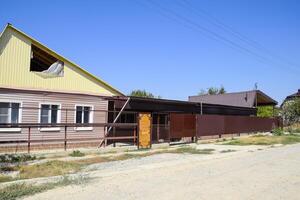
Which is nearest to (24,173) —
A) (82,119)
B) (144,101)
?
(82,119)

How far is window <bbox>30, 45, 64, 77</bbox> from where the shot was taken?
22469 millimetres

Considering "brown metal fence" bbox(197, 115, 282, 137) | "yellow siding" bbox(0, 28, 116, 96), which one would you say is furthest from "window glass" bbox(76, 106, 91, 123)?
"brown metal fence" bbox(197, 115, 282, 137)

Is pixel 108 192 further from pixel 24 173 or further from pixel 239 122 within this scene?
→ pixel 239 122

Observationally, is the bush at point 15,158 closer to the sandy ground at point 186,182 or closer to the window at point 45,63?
the sandy ground at point 186,182

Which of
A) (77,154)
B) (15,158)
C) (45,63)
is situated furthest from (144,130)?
(15,158)

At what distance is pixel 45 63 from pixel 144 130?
7260 millimetres

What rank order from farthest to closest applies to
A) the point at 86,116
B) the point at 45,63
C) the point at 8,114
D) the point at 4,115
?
the point at 45,63 → the point at 86,116 → the point at 8,114 → the point at 4,115

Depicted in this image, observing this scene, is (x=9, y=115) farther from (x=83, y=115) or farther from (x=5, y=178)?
(x=5, y=178)

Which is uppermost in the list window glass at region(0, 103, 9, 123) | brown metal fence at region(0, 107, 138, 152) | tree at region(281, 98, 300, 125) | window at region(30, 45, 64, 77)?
window at region(30, 45, 64, 77)

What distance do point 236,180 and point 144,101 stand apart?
1535 cm

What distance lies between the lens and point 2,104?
63.5 ft

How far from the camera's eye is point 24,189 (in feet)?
30.1

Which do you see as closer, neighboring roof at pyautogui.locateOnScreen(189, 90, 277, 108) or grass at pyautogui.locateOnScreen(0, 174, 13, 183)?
grass at pyautogui.locateOnScreen(0, 174, 13, 183)

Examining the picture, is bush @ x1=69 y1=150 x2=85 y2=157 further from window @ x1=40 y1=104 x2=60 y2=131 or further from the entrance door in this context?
the entrance door
